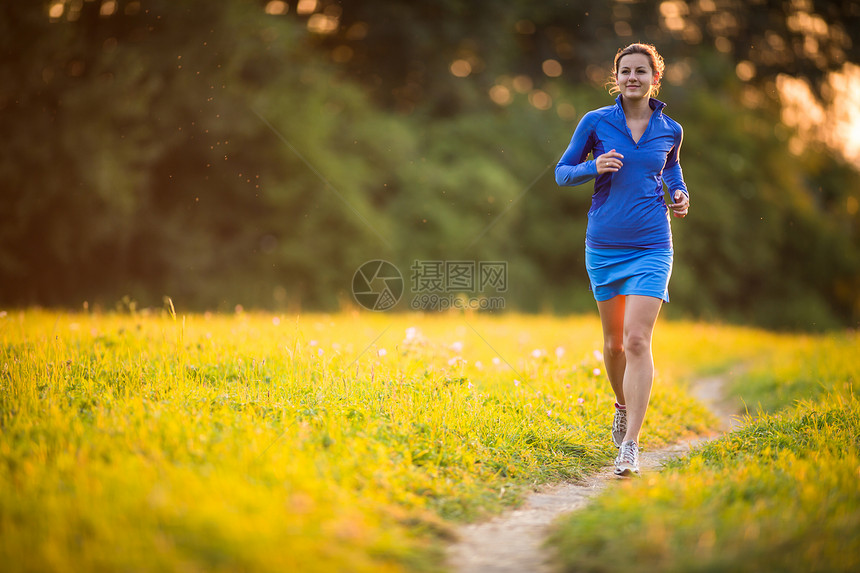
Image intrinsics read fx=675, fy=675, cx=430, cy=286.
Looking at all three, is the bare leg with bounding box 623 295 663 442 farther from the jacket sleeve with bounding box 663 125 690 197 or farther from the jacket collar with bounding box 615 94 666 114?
the jacket collar with bounding box 615 94 666 114

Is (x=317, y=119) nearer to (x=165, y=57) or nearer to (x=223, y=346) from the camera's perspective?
(x=165, y=57)

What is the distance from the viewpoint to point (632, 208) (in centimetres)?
416

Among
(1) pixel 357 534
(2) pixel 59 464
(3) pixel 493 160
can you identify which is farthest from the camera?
(3) pixel 493 160

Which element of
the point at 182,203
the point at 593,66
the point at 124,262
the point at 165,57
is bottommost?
the point at 124,262

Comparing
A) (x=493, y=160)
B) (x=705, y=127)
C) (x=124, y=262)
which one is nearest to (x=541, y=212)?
(x=493, y=160)

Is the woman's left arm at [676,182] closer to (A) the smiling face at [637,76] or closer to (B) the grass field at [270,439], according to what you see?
(A) the smiling face at [637,76]

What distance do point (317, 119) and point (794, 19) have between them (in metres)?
16.6

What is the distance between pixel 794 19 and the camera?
73.9ft

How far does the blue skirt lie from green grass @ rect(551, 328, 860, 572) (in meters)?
1.09

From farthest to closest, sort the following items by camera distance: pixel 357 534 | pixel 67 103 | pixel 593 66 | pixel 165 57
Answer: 1. pixel 593 66
2. pixel 165 57
3. pixel 67 103
4. pixel 357 534

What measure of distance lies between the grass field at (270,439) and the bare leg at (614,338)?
458 mm

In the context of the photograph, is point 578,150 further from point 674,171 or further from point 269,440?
point 269,440

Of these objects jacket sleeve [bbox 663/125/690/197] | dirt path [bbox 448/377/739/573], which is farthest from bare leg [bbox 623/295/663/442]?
jacket sleeve [bbox 663/125/690/197]

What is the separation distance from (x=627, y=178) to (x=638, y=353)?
42.7 inches
